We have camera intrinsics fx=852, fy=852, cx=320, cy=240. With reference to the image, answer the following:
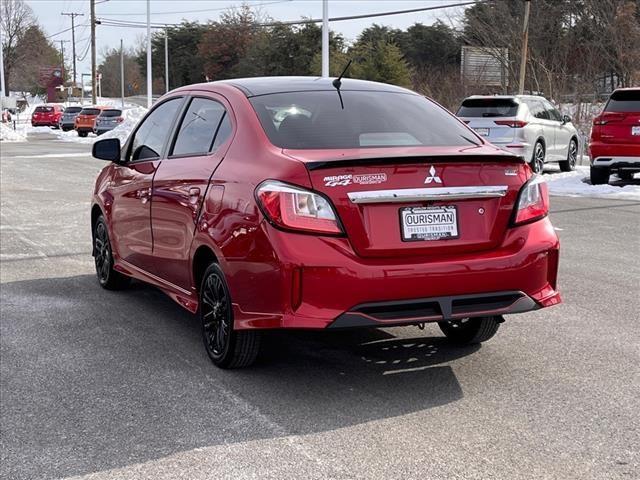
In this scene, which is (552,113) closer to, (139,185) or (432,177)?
(139,185)

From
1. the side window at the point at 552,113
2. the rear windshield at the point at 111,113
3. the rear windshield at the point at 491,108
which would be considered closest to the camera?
the rear windshield at the point at 491,108

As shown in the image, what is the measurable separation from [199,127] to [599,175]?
12.3 meters

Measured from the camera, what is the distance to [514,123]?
17359mm

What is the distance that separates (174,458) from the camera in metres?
3.72

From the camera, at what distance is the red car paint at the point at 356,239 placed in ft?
13.9

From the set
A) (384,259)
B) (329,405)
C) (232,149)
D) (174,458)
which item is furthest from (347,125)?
(174,458)

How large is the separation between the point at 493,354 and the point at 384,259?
1380 millimetres

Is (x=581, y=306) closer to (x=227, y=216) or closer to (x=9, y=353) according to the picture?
(x=227, y=216)

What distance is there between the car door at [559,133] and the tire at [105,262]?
45.6ft

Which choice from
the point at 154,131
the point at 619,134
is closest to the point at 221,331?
the point at 154,131

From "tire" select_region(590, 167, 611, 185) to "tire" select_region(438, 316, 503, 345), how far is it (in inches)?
450

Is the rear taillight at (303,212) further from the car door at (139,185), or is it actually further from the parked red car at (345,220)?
the car door at (139,185)

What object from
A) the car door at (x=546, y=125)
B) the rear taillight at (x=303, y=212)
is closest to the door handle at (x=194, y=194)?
the rear taillight at (x=303, y=212)

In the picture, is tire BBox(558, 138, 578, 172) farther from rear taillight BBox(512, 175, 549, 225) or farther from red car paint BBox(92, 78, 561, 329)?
rear taillight BBox(512, 175, 549, 225)
